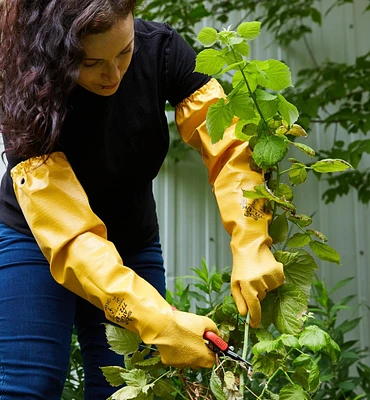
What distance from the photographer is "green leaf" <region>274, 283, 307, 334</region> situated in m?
1.27

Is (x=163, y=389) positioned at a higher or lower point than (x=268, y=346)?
lower

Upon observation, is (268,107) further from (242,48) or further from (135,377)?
(135,377)

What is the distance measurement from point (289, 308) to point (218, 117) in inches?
14.4

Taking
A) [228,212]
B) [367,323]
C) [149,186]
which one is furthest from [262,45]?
[228,212]

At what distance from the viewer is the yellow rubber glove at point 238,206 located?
1292 millimetres

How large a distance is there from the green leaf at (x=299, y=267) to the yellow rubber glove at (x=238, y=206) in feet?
0.14

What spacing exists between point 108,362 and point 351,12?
226cm

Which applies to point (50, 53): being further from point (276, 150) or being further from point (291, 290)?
point (291, 290)

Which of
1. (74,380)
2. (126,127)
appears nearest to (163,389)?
(126,127)

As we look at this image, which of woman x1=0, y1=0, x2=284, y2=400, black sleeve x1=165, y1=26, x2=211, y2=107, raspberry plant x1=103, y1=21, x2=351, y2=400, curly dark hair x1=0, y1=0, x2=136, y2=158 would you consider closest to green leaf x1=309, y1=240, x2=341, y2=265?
raspberry plant x1=103, y1=21, x2=351, y2=400

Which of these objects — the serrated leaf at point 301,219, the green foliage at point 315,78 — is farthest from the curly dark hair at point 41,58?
the green foliage at point 315,78

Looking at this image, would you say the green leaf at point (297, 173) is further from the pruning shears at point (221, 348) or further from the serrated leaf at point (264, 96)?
the pruning shears at point (221, 348)

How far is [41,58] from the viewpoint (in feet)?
4.14

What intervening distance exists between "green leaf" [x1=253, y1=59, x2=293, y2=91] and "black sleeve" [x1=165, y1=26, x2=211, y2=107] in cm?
29
